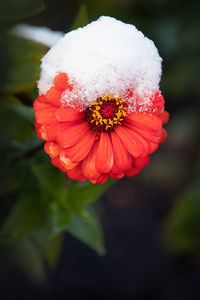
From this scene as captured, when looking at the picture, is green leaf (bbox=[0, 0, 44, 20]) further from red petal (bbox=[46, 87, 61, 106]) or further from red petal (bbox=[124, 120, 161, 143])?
red petal (bbox=[124, 120, 161, 143])

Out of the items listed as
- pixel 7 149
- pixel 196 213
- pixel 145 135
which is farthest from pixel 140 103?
pixel 196 213

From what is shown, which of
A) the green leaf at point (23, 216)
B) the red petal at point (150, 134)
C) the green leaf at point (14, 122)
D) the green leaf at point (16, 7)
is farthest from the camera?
the green leaf at point (23, 216)

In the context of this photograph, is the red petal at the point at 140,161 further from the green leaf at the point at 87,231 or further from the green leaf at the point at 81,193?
the green leaf at the point at 87,231

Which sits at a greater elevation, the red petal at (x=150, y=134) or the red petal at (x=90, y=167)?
the red petal at (x=150, y=134)

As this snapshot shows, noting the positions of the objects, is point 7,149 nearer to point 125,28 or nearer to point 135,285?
point 125,28

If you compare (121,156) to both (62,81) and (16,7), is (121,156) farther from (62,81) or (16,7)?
(16,7)

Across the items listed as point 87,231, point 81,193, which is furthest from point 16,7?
point 87,231

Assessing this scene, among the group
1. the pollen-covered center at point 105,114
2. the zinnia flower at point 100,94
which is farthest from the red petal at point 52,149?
the pollen-covered center at point 105,114

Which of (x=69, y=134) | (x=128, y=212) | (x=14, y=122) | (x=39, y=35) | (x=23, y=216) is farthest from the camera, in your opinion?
(x=128, y=212)
